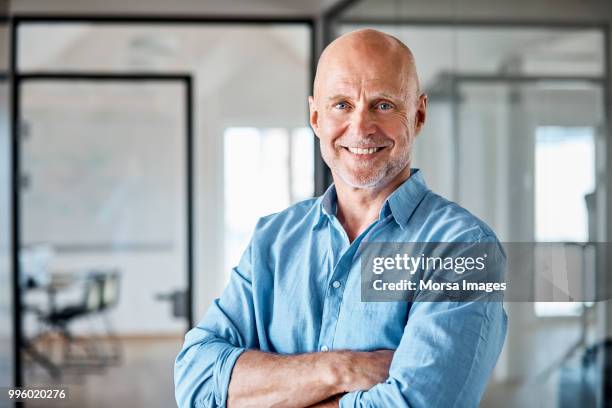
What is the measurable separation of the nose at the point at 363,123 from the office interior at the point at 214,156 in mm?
991

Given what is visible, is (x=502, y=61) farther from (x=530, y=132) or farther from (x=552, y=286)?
(x=552, y=286)

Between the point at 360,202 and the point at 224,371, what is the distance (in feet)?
1.13

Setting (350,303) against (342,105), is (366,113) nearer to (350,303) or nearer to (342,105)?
(342,105)

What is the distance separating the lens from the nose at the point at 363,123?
1.23 m

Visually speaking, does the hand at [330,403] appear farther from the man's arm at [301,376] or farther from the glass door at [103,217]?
the glass door at [103,217]

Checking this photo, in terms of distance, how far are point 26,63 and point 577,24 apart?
3.66m

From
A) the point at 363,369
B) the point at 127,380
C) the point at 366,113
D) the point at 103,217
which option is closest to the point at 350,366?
the point at 363,369

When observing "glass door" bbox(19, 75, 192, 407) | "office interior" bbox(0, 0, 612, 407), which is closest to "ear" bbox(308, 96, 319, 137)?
"office interior" bbox(0, 0, 612, 407)

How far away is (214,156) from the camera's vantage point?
6.21 metres

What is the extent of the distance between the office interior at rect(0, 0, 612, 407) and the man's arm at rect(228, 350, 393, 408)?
3.32 feet

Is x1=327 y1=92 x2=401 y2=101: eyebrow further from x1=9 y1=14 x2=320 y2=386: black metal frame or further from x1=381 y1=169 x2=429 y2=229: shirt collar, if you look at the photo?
x1=9 y1=14 x2=320 y2=386: black metal frame

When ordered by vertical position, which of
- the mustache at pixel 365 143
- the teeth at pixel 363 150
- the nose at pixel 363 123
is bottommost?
the teeth at pixel 363 150

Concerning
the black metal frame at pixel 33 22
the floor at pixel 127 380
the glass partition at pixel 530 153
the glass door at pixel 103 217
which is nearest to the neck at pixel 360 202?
the glass partition at pixel 530 153

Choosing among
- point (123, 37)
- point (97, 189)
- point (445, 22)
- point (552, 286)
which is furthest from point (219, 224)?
point (552, 286)
